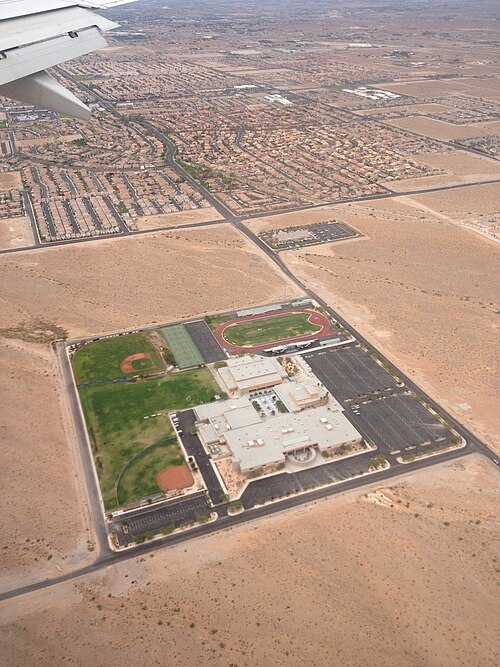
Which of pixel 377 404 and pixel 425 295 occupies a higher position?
pixel 425 295

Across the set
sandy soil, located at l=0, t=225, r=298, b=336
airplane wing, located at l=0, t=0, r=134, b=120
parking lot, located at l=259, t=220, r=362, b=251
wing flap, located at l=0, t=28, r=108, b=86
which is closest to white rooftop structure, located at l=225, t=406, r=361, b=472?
sandy soil, located at l=0, t=225, r=298, b=336

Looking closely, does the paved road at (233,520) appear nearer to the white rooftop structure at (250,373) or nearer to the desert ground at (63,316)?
the desert ground at (63,316)

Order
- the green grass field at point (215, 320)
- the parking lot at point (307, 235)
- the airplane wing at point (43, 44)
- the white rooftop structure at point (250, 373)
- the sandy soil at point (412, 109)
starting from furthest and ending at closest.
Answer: the sandy soil at point (412, 109) < the parking lot at point (307, 235) < the green grass field at point (215, 320) < the white rooftop structure at point (250, 373) < the airplane wing at point (43, 44)

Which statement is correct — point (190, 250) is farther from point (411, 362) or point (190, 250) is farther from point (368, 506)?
point (368, 506)

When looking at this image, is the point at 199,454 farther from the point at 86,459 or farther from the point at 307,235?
the point at 307,235

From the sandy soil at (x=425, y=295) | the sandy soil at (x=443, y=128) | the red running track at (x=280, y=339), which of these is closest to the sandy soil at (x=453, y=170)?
the sandy soil at (x=425, y=295)

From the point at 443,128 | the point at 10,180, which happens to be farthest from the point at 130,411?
the point at 443,128

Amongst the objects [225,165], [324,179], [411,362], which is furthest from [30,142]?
[411,362]
